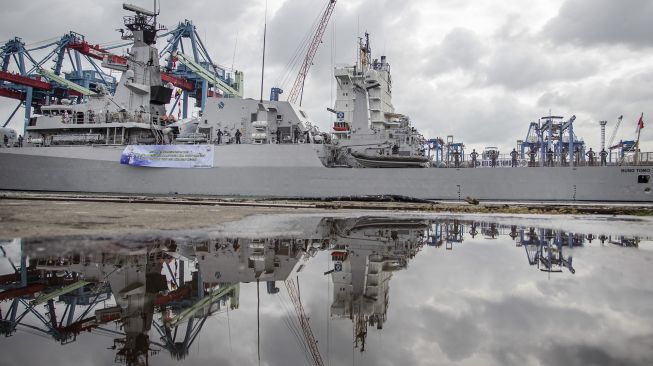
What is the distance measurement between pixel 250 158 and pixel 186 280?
23.6 meters

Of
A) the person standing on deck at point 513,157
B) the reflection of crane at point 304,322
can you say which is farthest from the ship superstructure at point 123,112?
the reflection of crane at point 304,322

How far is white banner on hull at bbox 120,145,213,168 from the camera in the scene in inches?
1104

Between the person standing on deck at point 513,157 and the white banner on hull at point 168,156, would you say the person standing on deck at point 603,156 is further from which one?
the white banner on hull at point 168,156

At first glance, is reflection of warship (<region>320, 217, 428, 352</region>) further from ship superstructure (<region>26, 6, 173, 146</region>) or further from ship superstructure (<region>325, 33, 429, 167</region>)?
ship superstructure (<region>26, 6, 173, 146</region>)

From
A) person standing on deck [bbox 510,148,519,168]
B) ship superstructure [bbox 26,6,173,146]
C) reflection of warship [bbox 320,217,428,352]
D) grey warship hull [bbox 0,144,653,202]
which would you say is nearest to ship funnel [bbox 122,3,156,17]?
ship superstructure [bbox 26,6,173,146]

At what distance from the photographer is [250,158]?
27.4 meters

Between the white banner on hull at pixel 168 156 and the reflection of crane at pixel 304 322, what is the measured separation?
24.9 metres

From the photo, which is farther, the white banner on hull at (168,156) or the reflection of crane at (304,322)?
the white banner on hull at (168,156)

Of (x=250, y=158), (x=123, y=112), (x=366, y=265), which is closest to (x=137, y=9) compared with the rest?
(x=123, y=112)

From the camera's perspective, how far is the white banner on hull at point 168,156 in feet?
92.0

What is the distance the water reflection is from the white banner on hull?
21.5 m

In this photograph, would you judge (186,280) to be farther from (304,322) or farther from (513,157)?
(513,157)

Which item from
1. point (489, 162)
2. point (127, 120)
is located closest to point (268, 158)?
point (127, 120)

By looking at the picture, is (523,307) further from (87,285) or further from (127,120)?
(127,120)
